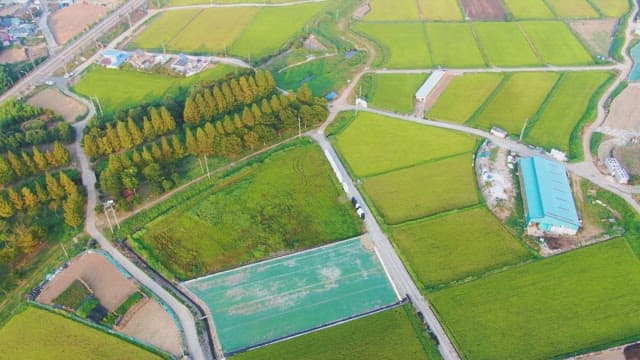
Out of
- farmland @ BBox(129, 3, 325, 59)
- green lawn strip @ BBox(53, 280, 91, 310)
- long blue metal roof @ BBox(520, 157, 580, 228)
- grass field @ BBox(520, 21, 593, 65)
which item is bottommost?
green lawn strip @ BBox(53, 280, 91, 310)

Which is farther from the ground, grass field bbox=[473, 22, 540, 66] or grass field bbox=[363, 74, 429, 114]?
grass field bbox=[473, 22, 540, 66]

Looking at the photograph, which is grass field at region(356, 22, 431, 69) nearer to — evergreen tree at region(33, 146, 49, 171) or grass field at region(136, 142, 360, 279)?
grass field at region(136, 142, 360, 279)

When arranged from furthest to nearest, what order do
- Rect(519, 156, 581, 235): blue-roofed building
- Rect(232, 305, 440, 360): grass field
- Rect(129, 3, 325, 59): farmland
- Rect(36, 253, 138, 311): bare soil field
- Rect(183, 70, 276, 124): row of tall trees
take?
1. Rect(129, 3, 325, 59): farmland
2. Rect(183, 70, 276, 124): row of tall trees
3. Rect(519, 156, 581, 235): blue-roofed building
4. Rect(36, 253, 138, 311): bare soil field
5. Rect(232, 305, 440, 360): grass field

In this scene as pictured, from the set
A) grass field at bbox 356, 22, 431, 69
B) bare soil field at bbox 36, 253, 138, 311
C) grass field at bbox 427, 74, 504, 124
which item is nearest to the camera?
bare soil field at bbox 36, 253, 138, 311

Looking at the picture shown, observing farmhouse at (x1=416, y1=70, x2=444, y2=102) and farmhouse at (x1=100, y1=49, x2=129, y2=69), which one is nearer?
farmhouse at (x1=416, y1=70, x2=444, y2=102)

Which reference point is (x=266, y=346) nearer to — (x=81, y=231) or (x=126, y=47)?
(x=81, y=231)

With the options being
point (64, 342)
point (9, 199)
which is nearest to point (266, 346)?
point (64, 342)

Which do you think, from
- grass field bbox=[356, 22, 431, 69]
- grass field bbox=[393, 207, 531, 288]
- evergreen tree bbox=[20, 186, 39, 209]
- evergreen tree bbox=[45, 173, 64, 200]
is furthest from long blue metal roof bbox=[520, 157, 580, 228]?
evergreen tree bbox=[20, 186, 39, 209]
